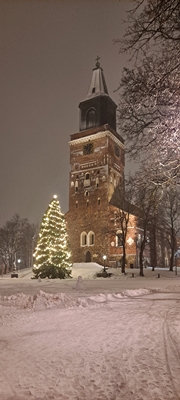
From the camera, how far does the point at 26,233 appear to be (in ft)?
205

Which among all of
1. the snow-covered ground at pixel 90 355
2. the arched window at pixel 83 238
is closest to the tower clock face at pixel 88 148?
the arched window at pixel 83 238

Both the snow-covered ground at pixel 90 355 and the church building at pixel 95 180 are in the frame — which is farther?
the church building at pixel 95 180

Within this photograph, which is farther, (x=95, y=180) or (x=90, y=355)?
(x=95, y=180)

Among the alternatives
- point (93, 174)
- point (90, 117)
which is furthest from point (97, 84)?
point (93, 174)

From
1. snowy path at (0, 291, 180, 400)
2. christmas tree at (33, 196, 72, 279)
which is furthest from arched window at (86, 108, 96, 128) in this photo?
snowy path at (0, 291, 180, 400)

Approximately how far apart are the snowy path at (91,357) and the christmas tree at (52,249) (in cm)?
Result: 2295

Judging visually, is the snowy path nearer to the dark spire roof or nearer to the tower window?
the tower window

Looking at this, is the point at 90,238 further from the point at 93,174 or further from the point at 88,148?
the point at 88,148

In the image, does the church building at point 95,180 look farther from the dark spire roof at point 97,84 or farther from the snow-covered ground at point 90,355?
the snow-covered ground at point 90,355

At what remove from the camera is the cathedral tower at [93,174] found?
4656 cm

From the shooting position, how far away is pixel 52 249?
98.8ft

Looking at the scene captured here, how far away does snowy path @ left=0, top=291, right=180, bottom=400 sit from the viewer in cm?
296

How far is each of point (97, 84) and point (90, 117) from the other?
6.90 m

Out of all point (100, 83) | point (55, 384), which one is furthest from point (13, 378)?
point (100, 83)
